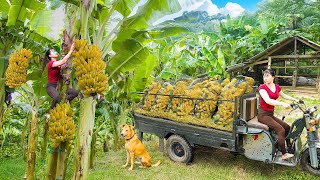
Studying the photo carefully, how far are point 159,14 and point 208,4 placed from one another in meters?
37.1

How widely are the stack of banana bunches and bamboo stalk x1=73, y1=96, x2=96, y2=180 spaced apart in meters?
2.39

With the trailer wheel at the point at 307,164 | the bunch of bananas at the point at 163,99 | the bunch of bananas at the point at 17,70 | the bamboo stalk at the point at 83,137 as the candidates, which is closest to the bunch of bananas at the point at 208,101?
the bunch of bananas at the point at 163,99

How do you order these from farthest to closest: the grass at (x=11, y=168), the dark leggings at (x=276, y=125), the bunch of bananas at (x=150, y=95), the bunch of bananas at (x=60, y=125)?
1. the bunch of bananas at (x=150, y=95)
2. the grass at (x=11, y=168)
3. the dark leggings at (x=276, y=125)
4. the bunch of bananas at (x=60, y=125)

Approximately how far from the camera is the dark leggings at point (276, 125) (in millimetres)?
4754

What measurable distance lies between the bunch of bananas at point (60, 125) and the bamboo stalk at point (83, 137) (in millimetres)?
541

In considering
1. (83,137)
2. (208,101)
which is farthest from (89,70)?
(208,101)

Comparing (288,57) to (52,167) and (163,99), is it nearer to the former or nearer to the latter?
(163,99)

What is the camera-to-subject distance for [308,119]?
15.2 feet

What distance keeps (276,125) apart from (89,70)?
3.05 meters

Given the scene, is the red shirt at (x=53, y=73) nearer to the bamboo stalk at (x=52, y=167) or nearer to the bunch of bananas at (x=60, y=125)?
the bunch of bananas at (x=60, y=125)

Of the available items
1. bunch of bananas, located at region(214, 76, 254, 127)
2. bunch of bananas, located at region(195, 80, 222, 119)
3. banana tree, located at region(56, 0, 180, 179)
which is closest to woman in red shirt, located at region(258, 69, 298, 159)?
bunch of bananas, located at region(214, 76, 254, 127)

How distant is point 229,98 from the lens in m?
5.32

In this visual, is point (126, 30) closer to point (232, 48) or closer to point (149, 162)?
point (149, 162)

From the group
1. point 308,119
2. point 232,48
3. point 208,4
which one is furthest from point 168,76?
point 208,4
